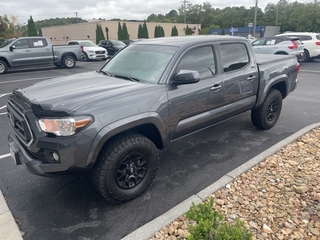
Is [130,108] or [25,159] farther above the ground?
[130,108]

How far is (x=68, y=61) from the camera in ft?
49.4

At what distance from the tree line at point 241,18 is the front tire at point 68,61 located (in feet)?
81.1

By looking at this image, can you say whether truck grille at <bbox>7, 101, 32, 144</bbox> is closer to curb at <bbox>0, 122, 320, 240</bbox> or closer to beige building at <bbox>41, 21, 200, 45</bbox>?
curb at <bbox>0, 122, 320, 240</bbox>

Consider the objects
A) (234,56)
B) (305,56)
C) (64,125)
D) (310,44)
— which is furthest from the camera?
(305,56)

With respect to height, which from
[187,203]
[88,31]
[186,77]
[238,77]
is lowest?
[187,203]

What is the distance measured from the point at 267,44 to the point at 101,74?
42.3 ft

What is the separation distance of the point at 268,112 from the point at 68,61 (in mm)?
13114

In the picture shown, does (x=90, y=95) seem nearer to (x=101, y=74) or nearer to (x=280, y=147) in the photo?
(x=101, y=74)

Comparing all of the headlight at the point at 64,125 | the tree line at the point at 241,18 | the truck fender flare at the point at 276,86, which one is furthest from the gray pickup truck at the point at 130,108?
the tree line at the point at 241,18

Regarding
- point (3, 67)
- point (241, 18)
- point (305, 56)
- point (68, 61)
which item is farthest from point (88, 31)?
point (241, 18)

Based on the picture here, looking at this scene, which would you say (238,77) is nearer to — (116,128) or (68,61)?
(116,128)

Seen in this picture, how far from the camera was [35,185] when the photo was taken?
3252 mm

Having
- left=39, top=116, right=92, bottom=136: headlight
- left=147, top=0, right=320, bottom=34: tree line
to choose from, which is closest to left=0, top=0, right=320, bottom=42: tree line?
left=147, top=0, right=320, bottom=34: tree line

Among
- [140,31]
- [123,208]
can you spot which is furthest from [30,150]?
[140,31]
